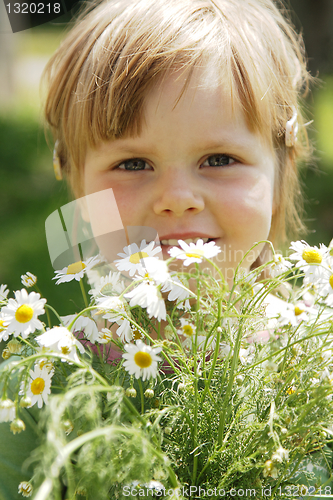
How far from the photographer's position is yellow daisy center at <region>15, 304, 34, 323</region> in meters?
0.37

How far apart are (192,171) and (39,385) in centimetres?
47

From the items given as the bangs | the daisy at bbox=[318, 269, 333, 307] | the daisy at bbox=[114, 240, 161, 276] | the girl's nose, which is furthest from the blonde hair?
the daisy at bbox=[318, 269, 333, 307]

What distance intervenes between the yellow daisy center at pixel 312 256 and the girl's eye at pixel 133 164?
0.45 m

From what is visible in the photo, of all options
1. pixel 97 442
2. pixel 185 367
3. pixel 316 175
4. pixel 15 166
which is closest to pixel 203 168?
pixel 185 367

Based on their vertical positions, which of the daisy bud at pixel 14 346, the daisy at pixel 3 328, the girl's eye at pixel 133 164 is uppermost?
the daisy at pixel 3 328

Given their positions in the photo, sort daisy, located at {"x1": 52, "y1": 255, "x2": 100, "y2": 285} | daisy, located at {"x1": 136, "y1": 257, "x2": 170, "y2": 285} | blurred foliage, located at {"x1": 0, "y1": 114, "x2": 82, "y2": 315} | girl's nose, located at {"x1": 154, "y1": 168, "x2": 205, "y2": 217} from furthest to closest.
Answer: blurred foliage, located at {"x1": 0, "y1": 114, "x2": 82, "y2": 315} < girl's nose, located at {"x1": 154, "y1": 168, "x2": 205, "y2": 217} < daisy, located at {"x1": 52, "y1": 255, "x2": 100, "y2": 285} < daisy, located at {"x1": 136, "y1": 257, "x2": 170, "y2": 285}

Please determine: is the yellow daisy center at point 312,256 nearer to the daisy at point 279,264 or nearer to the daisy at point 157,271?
the daisy at point 279,264

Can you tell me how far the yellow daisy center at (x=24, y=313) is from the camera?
14.6 inches

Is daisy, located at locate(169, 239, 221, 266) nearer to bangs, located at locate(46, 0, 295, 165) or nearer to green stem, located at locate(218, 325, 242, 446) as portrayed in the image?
green stem, located at locate(218, 325, 242, 446)

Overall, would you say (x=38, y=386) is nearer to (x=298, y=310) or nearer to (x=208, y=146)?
(x=298, y=310)

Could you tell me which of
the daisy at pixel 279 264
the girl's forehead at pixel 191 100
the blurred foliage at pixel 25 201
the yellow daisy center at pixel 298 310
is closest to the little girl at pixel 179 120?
the girl's forehead at pixel 191 100

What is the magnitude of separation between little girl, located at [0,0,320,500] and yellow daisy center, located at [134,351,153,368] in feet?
1.15

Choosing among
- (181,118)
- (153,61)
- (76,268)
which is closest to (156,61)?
(153,61)

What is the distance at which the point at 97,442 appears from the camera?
0.25 m
